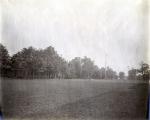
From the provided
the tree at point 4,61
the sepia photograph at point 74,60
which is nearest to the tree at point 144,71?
the sepia photograph at point 74,60

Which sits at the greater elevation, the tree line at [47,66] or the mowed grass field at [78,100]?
the tree line at [47,66]

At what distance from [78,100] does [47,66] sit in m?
0.41

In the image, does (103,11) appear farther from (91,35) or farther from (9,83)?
(9,83)

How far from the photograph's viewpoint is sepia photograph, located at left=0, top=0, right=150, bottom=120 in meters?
2.32

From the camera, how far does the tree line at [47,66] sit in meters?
2.36

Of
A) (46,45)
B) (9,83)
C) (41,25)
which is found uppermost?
(41,25)

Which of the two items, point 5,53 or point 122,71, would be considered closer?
point 122,71

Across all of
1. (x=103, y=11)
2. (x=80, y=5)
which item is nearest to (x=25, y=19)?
(x=80, y=5)

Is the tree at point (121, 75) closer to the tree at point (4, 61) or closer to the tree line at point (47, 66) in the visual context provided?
the tree line at point (47, 66)

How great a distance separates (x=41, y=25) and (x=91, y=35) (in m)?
0.45

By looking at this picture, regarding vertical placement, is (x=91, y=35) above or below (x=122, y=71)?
above

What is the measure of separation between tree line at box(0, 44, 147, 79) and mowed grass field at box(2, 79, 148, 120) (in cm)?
5

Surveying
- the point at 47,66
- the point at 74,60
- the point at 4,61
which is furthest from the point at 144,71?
the point at 4,61

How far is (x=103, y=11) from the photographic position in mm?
2346
